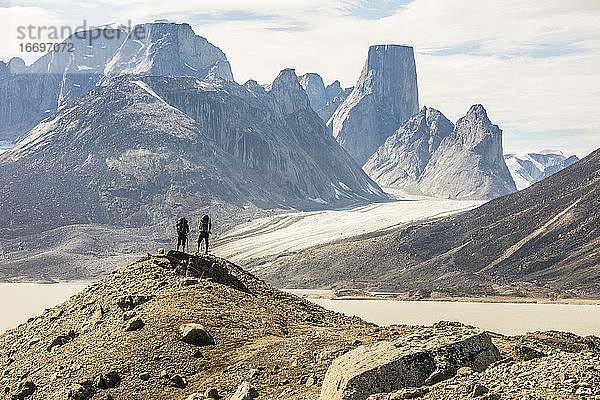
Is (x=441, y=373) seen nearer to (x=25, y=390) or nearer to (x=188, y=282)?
(x=25, y=390)

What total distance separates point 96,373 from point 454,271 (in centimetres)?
11408

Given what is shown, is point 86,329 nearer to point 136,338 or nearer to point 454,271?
point 136,338

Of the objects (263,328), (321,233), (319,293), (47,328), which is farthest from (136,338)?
(321,233)

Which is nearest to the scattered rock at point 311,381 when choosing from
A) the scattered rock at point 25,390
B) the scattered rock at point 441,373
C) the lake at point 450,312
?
the scattered rock at point 441,373

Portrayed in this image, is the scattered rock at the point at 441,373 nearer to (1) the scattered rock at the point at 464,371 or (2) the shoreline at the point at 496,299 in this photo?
(1) the scattered rock at the point at 464,371

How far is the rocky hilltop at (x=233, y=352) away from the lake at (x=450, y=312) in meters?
41.0

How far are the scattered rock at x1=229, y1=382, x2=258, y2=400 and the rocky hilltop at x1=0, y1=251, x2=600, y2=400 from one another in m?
0.03

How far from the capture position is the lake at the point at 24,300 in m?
73.1

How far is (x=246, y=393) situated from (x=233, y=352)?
12.9 feet

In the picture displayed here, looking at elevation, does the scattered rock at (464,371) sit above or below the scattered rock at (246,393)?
above

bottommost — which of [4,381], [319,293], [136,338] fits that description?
[319,293]

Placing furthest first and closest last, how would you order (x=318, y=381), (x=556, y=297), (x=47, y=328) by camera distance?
(x=556, y=297)
(x=47, y=328)
(x=318, y=381)

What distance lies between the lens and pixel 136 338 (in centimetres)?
2470

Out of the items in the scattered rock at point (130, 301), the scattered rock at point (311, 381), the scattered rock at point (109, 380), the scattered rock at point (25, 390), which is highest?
the scattered rock at point (130, 301)
